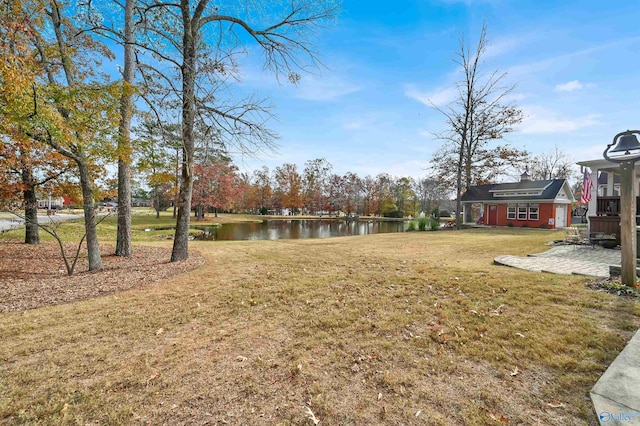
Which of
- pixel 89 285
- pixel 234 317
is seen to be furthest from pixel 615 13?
pixel 89 285

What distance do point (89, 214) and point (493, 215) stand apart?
26178 millimetres

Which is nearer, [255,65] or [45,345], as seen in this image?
[45,345]

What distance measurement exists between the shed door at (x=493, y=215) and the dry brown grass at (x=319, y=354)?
836 inches

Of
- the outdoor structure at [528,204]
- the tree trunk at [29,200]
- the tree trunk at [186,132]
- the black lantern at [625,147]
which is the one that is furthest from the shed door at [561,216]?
the tree trunk at [29,200]

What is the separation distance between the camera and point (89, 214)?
5.83 m

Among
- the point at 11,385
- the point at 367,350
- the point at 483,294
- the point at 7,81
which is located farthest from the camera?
the point at 483,294

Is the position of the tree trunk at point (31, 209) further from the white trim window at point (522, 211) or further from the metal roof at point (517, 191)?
the white trim window at point (522, 211)

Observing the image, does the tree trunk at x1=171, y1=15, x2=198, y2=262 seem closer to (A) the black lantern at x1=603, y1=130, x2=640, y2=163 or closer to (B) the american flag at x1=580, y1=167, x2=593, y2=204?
(A) the black lantern at x1=603, y1=130, x2=640, y2=163

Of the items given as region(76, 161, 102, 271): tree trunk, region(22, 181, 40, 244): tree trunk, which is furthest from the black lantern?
region(22, 181, 40, 244): tree trunk

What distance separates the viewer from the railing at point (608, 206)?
9.51 metres

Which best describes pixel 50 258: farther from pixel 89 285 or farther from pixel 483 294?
pixel 483 294

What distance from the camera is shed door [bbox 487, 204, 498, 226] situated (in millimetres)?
23094

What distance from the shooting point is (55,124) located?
4.27 meters

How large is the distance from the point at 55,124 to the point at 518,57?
11930mm
